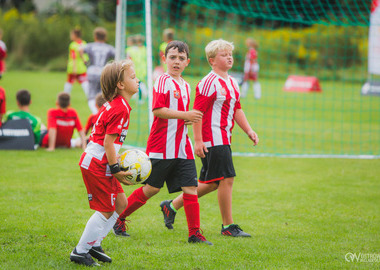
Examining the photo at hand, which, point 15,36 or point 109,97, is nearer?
point 109,97

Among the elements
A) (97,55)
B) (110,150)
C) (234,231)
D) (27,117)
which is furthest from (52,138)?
(110,150)

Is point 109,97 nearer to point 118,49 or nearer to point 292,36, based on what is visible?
point 118,49

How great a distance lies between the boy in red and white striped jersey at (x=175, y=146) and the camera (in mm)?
4387

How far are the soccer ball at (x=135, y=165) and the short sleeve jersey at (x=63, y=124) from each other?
4667mm

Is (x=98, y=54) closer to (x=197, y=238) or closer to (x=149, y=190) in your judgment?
(x=149, y=190)

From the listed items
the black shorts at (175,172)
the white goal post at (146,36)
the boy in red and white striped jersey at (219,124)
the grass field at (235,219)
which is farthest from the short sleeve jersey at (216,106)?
the white goal post at (146,36)

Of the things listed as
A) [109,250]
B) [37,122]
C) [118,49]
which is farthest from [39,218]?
[118,49]

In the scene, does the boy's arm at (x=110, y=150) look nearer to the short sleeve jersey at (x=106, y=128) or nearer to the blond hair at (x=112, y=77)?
the short sleeve jersey at (x=106, y=128)

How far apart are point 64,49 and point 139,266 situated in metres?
28.0

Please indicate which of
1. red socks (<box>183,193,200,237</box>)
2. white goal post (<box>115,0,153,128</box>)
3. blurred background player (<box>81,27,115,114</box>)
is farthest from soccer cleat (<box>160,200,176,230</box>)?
blurred background player (<box>81,27,115,114</box>)

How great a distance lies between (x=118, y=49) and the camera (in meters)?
9.64

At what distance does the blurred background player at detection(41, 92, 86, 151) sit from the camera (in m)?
A: 8.14

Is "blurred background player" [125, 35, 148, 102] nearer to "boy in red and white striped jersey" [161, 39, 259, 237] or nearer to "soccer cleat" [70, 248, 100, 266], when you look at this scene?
"boy in red and white striped jersey" [161, 39, 259, 237]

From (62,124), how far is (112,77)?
4864mm
